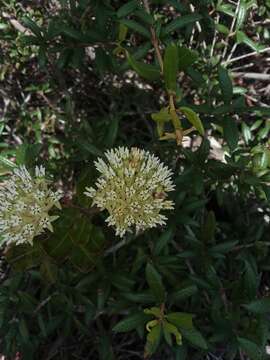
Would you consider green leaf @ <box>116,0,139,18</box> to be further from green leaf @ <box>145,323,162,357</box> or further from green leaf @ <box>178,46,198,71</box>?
green leaf @ <box>145,323,162,357</box>

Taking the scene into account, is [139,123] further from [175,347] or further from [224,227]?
[175,347]

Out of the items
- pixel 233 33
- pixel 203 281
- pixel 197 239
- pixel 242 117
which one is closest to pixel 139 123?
pixel 242 117

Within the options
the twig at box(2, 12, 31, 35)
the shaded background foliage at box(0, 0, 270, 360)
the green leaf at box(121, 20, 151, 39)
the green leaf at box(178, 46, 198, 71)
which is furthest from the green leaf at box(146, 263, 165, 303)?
the twig at box(2, 12, 31, 35)

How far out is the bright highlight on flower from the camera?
5.57 feet

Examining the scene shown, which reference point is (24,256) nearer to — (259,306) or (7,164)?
(7,164)

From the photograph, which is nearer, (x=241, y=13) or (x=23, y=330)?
(x=23, y=330)

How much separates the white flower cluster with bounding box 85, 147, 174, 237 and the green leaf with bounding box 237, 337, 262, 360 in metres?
0.58

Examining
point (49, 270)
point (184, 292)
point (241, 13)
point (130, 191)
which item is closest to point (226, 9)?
point (241, 13)

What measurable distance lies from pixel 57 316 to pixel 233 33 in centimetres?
155

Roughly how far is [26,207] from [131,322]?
2.05 feet

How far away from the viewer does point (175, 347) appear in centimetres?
217

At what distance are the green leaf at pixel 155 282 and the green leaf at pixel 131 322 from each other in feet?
0.50

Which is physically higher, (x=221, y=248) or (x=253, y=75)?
(x=253, y=75)

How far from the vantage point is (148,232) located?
2.23 meters
